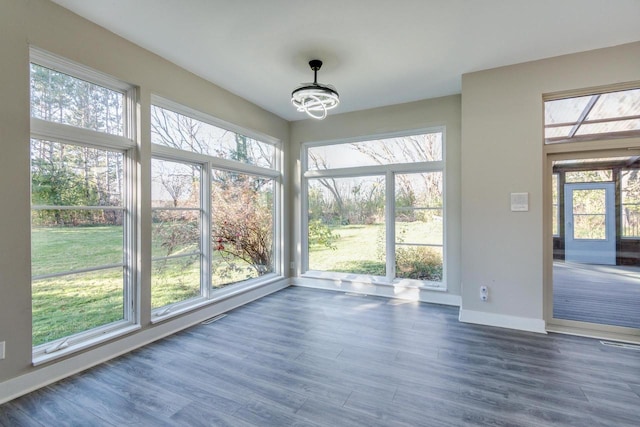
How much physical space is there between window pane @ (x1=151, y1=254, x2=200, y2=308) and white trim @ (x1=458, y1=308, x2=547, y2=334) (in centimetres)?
335

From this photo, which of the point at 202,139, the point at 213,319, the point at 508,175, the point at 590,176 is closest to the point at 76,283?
the point at 213,319

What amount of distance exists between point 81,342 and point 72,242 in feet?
2.89

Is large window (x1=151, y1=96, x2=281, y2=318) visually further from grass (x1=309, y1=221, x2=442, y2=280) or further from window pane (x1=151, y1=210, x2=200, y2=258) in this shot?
grass (x1=309, y1=221, x2=442, y2=280)

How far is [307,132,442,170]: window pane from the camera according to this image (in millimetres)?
4535

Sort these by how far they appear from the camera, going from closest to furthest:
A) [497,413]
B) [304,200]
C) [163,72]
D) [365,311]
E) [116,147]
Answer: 1. [497,413]
2. [116,147]
3. [163,72]
4. [365,311]
5. [304,200]

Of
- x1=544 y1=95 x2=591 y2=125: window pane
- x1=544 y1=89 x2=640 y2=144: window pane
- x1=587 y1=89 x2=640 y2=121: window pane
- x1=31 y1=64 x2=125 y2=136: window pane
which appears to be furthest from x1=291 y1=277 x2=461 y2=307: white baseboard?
x1=31 y1=64 x2=125 y2=136: window pane

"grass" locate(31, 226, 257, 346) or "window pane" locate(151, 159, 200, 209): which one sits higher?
"window pane" locate(151, 159, 200, 209)

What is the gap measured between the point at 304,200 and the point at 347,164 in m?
1.03

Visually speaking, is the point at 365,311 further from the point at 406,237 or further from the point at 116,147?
the point at 116,147

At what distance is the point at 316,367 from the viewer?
8.39 feet

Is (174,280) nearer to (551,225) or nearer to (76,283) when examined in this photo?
(76,283)

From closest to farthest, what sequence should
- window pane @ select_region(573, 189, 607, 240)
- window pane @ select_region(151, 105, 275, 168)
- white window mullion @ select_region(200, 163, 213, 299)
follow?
window pane @ select_region(573, 189, 607, 240)
window pane @ select_region(151, 105, 275, 168)
white window mullion @ select_region(200, 163, 213, 299)

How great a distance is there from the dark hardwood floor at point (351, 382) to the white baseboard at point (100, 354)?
93mm

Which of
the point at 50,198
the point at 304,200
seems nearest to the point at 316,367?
the point at 50,198
